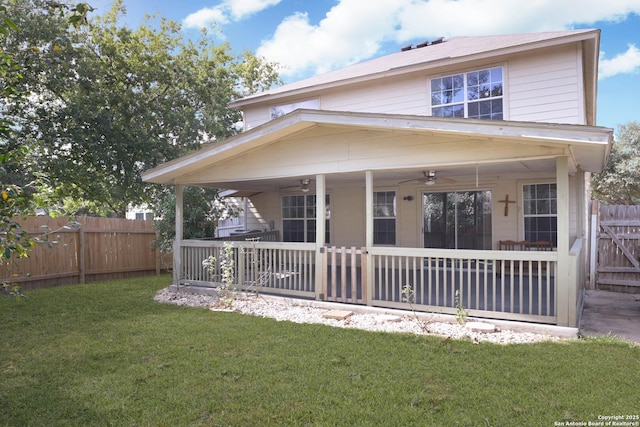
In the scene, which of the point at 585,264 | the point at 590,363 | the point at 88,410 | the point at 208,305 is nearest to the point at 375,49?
the point at 585,264

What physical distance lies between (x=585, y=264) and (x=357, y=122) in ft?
22.5

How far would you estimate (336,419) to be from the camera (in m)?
3.12

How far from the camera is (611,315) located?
6578 mm

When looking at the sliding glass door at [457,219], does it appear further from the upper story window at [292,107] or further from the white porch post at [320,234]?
the white porch post at [320,234]

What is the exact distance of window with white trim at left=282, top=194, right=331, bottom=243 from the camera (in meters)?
11.8

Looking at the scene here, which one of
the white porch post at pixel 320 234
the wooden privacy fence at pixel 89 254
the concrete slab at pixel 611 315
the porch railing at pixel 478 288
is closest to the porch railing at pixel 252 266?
the white porch post at pixel 320 234

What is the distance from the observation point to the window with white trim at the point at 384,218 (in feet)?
35.2

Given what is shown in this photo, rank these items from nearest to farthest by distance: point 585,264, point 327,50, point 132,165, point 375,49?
point 585,264 → point 132,165 → point 375,49 → point 327,50

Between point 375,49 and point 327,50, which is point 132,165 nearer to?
point 375,49

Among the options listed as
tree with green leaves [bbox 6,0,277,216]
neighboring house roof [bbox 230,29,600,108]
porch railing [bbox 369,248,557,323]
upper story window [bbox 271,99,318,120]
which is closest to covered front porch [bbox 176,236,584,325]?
porch railing [bbox 369,248,557,323]

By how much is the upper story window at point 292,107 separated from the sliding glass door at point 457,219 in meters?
3.91

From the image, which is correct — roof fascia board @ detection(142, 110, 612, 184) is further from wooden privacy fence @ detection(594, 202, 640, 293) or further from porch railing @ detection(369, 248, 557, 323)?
wooden privacy fence @ detection(594, 202, 640, 293)

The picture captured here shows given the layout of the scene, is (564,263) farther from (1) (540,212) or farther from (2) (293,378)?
(1) (540,212)

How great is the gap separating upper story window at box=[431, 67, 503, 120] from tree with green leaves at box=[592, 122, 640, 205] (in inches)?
642
